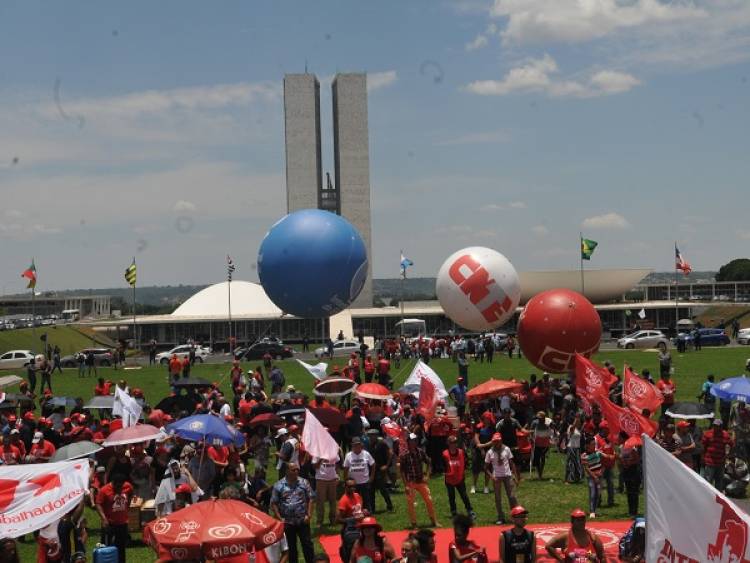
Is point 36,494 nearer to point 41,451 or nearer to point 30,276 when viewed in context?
point 41,451

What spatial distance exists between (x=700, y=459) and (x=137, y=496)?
28.0ft

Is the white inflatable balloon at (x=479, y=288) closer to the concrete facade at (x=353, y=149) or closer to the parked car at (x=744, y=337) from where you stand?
the parked car at (x=744, y=337)

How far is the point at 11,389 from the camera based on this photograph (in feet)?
119

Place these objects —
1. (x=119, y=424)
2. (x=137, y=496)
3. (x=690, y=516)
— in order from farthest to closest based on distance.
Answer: (x=119, y=424) < (x=137, y=496) < (x=690, y=516)

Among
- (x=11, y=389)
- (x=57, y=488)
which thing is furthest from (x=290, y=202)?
(x=57, y=488)

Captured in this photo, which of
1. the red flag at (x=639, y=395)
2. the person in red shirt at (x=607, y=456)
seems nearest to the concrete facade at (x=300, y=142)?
the red flag at (x=639, y=395)

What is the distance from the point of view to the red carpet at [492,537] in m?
12.2

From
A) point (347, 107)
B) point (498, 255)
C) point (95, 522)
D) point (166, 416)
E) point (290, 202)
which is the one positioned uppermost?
point (347, 107)

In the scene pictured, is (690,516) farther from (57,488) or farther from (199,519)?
(57,488)

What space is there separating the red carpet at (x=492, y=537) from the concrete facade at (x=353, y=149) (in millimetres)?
82418

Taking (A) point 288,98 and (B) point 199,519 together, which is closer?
(B) point 199,519

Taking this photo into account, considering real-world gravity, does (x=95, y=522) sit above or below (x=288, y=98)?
below

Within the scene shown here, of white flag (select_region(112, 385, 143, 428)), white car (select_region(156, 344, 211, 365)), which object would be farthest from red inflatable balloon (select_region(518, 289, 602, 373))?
white car (select_region(156, 344, 211, 365))

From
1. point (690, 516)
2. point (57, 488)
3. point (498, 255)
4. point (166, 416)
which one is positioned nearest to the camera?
point (690, 516)
